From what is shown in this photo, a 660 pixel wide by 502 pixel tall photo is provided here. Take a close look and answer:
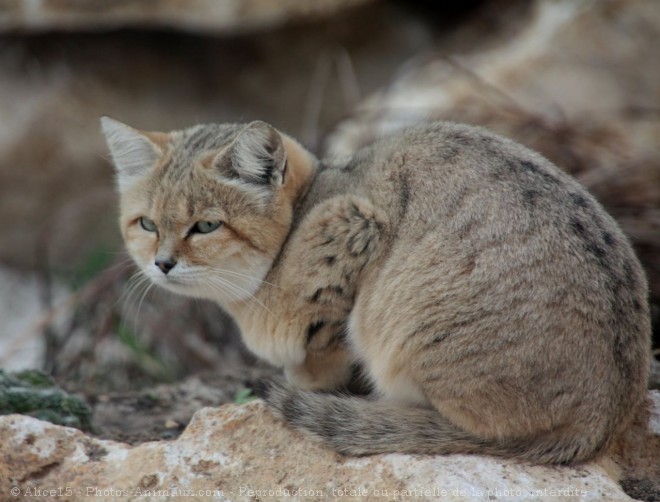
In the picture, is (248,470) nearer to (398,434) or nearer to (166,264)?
(398,434)

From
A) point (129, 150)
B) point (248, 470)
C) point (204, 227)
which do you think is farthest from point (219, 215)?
point (248, 470)

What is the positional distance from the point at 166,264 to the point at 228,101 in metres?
5.64

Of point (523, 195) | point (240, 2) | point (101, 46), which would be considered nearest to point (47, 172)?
point (101, 46)

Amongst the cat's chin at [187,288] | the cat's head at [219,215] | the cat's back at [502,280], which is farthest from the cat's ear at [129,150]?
the cat's back at [502,280]

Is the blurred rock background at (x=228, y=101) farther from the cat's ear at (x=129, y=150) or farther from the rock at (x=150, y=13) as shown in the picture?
the cat's ear at (x=129, y=150)

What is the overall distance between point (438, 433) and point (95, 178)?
6594 millimetres

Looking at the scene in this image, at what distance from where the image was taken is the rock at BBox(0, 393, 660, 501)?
310cm

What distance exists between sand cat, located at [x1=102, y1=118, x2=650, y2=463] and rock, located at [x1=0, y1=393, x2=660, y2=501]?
0.31ft

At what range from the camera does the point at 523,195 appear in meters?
3.42

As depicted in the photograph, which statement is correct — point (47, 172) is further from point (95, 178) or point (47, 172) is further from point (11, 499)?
point (11, 499)

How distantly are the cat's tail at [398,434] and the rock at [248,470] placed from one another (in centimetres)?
4

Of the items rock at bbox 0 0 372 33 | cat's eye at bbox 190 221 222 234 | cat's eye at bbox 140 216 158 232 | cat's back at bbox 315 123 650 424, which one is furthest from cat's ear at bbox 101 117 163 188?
rock at bbox 0 0 372 33

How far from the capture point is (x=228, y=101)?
9.14 m

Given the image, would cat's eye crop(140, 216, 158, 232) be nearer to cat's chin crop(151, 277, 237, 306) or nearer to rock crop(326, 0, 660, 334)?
cat's chin crop(151, 277, 237, 306)
